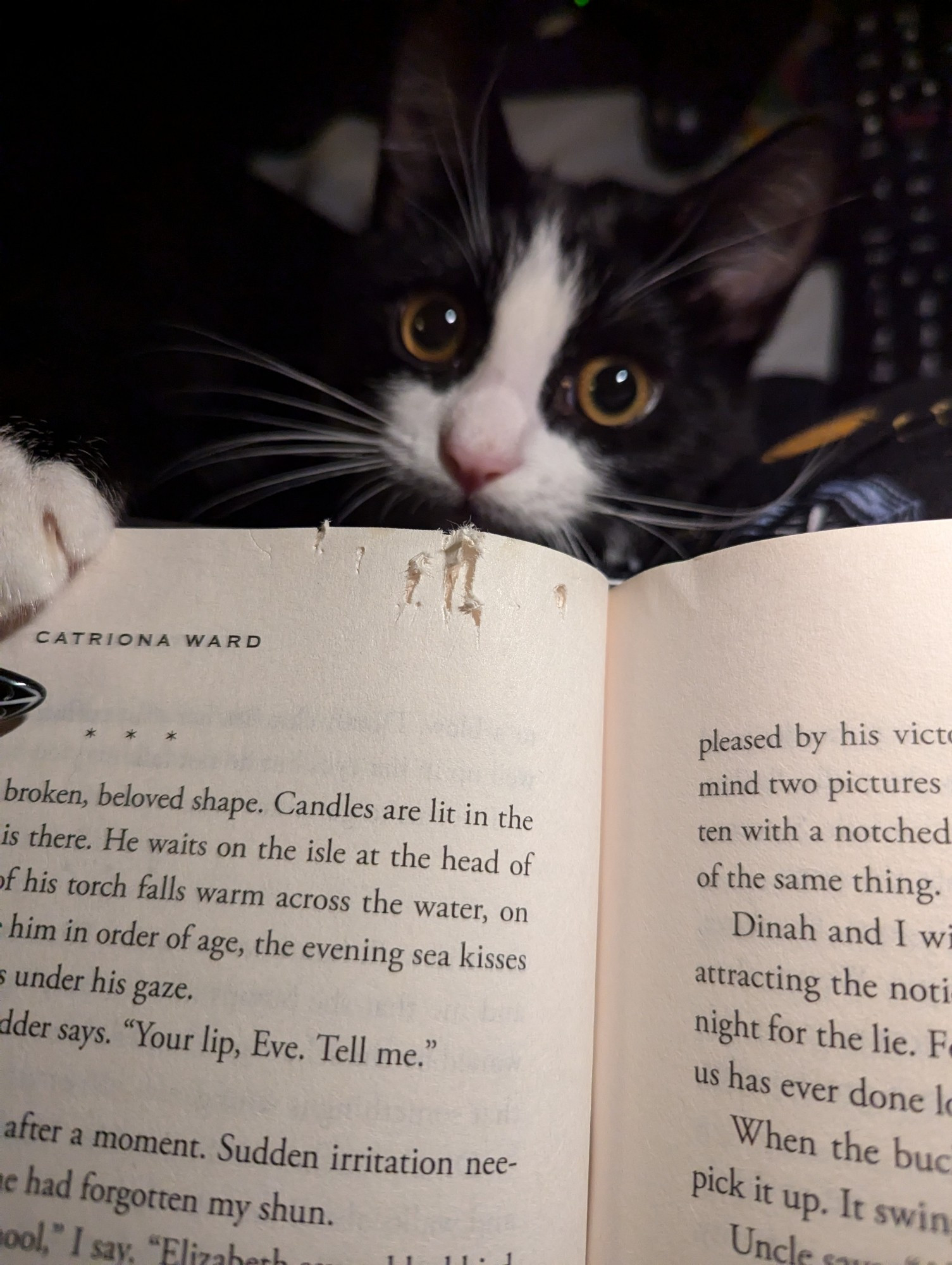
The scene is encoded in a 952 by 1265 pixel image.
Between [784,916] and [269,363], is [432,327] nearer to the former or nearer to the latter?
[269,363]

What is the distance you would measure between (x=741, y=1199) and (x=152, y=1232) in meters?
0.24

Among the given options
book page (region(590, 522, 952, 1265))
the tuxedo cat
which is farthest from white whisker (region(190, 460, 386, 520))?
book page (region(590, 522, 952, 1265))

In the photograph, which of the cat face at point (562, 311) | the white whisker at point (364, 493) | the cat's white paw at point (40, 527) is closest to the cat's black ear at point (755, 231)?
the cat face at point (562, 311)

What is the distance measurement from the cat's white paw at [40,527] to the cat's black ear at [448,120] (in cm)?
26

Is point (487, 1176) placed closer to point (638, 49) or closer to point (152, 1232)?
point (152, 1232)

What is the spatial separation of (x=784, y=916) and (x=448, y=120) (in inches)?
20.1

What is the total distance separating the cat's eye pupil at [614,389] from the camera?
1.67 ft

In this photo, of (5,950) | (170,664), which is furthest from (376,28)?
(5,950)

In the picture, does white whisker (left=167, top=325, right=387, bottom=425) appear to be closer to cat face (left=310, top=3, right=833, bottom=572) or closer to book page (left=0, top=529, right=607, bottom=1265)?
cat face (left=310, top=3, right=833, bottom=572)

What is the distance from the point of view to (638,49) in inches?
20.8

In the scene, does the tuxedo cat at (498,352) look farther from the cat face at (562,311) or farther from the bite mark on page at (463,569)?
the bite mark on page at (463,569)

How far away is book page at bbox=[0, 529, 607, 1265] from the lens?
337mm

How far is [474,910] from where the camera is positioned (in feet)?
1.17

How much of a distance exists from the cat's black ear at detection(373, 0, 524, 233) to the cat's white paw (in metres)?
0.26
